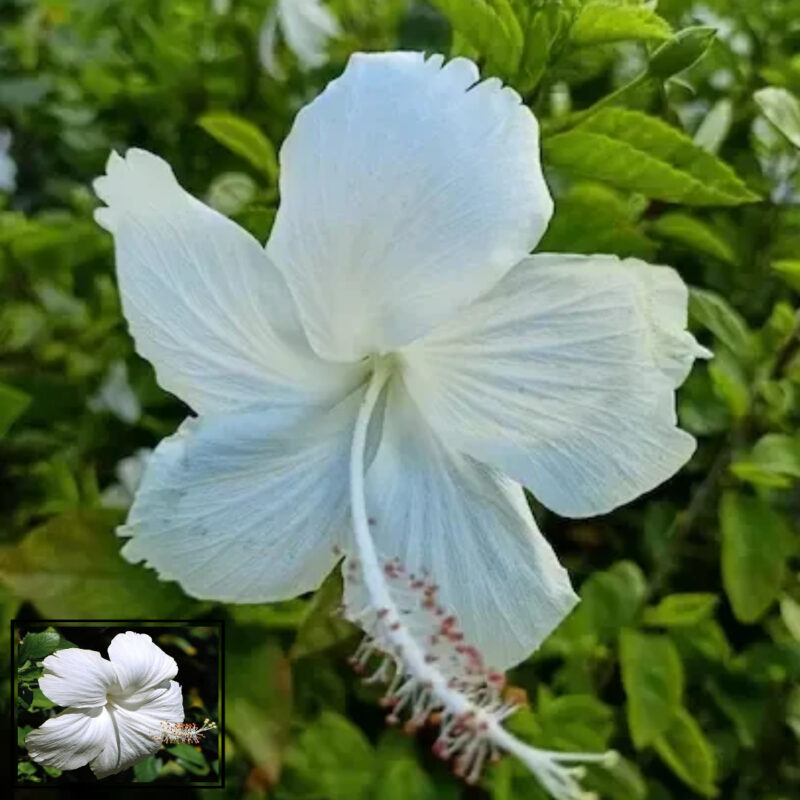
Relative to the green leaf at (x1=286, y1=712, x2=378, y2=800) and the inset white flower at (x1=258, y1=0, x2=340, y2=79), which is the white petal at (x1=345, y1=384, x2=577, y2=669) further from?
the inset white flower at (x1=258, y1=0, x2=340, y2=79)

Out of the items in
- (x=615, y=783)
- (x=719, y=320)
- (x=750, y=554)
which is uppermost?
(x=719, y=320)

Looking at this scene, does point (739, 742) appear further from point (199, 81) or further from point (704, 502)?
point (199, 81)

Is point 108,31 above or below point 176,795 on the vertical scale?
above

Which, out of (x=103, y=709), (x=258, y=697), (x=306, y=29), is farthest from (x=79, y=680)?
(x=306, y=29)

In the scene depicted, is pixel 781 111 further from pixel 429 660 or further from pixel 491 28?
pixel 429 660

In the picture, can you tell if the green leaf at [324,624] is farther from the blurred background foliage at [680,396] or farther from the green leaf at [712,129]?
the green leaf at [712,129]

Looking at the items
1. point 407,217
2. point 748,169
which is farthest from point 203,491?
point 748,169
